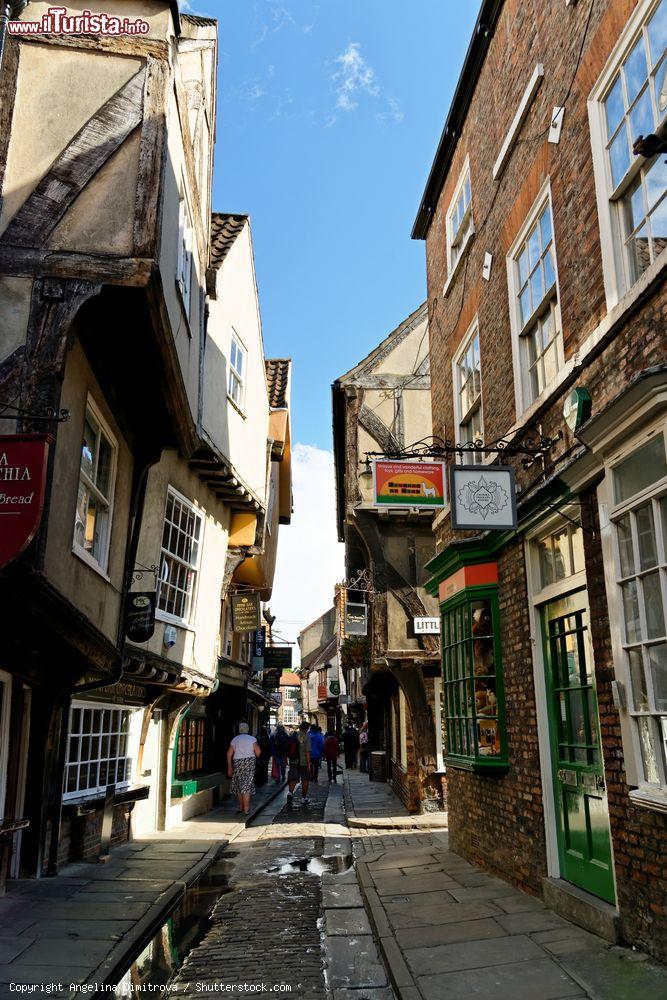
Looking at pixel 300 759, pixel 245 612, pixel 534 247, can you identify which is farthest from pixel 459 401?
pixel 300 759

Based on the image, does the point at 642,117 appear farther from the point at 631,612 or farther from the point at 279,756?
the point at 279,756

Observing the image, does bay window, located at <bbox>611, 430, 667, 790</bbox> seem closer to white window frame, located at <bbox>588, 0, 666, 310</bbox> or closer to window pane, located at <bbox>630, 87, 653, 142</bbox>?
white window frame, located at <bbox>588, 0, 666, 310</bbox>

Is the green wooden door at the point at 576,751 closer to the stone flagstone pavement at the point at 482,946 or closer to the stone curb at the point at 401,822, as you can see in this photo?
the stone flagstone pavement at the point at 482,946

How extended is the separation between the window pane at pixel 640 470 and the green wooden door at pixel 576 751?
4.27ft

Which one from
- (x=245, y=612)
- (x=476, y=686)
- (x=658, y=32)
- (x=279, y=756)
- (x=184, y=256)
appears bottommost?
(x=279, y=756)

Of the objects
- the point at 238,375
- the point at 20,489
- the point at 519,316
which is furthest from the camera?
the point at 238,375

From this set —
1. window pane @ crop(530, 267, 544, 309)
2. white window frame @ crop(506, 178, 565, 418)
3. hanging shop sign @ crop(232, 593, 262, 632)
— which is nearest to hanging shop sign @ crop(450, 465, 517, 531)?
white window frame @ crop(506, 178, 565, 418)

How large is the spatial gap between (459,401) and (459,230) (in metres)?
2.53

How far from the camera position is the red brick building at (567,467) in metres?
5.04

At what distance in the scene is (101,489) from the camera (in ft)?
28.8

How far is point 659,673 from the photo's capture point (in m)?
4.84

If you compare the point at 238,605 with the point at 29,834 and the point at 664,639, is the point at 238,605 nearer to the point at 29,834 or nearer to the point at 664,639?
the point at 29,834

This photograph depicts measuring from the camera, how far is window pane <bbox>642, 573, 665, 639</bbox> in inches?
191

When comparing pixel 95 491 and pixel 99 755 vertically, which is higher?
pixel 95 491
